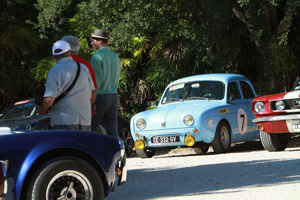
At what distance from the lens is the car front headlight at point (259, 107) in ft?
36.1

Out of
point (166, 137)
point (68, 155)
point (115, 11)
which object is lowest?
point (166, 137)

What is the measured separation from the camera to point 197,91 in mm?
12445

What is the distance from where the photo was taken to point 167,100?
1263cm

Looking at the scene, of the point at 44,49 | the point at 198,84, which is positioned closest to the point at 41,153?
the point at 198,84

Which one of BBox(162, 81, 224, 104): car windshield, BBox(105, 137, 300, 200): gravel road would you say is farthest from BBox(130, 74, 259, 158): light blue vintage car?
BBox(105, 137, 300, 200): gravel road

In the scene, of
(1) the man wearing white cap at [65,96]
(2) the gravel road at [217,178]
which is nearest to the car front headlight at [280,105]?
(2) the gravel road at [217,178]

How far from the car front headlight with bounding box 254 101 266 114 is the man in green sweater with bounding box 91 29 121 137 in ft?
12.7

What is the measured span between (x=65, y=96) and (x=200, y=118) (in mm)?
5017

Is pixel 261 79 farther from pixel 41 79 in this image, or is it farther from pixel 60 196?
pixel 60 196

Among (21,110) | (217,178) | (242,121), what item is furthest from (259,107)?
(21,110)

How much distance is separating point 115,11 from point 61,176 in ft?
40.5

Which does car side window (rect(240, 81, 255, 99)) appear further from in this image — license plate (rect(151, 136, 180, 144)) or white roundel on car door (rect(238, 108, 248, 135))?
license plate (rect(151, 136, 180, 144))

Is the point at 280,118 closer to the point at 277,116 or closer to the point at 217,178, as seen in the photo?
the point at 277,116

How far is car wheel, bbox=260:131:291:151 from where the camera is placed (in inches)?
438
